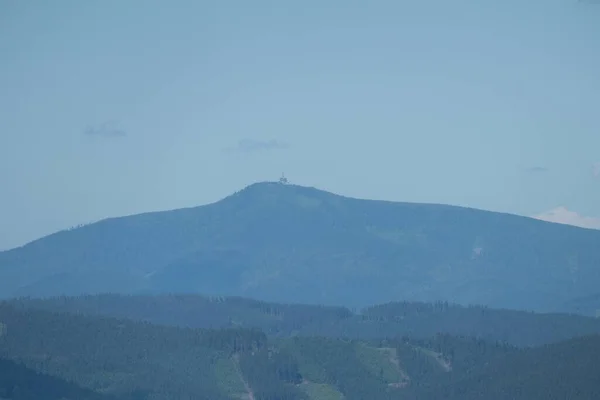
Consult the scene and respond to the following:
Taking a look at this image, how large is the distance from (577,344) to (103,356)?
7752 centimetres

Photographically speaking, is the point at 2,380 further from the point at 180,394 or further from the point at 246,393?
the point at 246,393

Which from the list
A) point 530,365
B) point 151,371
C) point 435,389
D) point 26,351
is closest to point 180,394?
point 151,371

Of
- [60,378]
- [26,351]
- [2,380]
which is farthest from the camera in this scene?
[26,351]

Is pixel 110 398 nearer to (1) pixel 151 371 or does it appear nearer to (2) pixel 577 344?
(1) pixel 151 371

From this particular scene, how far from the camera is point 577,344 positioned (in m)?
189

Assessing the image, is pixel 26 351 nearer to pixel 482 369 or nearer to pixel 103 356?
pixel 103 356

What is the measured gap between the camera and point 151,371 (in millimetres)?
194375

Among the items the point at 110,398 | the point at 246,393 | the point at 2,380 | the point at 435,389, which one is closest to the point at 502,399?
the point at 435,389

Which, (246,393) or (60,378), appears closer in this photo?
(60,378)

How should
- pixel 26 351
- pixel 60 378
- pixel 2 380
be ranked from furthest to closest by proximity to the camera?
pixel 26 351
pixel 60 378
pixel 2 380

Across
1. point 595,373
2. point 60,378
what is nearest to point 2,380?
point 60,378

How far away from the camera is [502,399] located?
578 ft

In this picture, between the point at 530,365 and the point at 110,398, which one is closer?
the point at 110,398

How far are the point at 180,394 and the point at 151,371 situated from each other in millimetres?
10021
